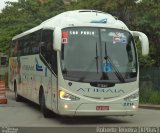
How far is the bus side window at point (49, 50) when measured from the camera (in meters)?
15.6

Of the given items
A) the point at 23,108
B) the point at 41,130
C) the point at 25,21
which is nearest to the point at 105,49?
the point at 41,130

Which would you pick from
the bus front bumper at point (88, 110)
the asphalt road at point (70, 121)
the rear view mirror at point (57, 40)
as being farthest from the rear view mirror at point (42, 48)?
the bus front bumper at point (88, 110)

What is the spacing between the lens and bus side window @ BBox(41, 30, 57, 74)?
15619 millimetres

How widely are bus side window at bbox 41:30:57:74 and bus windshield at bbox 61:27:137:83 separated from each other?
2.05ft

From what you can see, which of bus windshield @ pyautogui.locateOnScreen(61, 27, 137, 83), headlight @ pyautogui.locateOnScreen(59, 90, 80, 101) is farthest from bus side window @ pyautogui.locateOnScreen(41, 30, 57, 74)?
headlight @ pyautogui.locateOnScreen(59, 90, 80, 101)

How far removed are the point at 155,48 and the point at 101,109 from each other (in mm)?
17487

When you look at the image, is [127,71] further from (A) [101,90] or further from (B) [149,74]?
(B) [149,74]

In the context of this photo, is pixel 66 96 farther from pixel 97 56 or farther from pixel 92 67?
pixel 97 56

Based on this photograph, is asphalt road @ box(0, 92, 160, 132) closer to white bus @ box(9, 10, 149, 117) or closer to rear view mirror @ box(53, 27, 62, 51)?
white bus @ box(9, 10, 149, 117)

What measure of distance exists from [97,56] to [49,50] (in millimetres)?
2077

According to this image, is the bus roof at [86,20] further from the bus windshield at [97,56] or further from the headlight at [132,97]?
the headlight at [132,97]

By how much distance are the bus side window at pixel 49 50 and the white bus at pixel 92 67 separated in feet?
0.10

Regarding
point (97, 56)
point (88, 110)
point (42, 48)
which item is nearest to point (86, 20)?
point (97, 56)

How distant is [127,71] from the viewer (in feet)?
50.0
